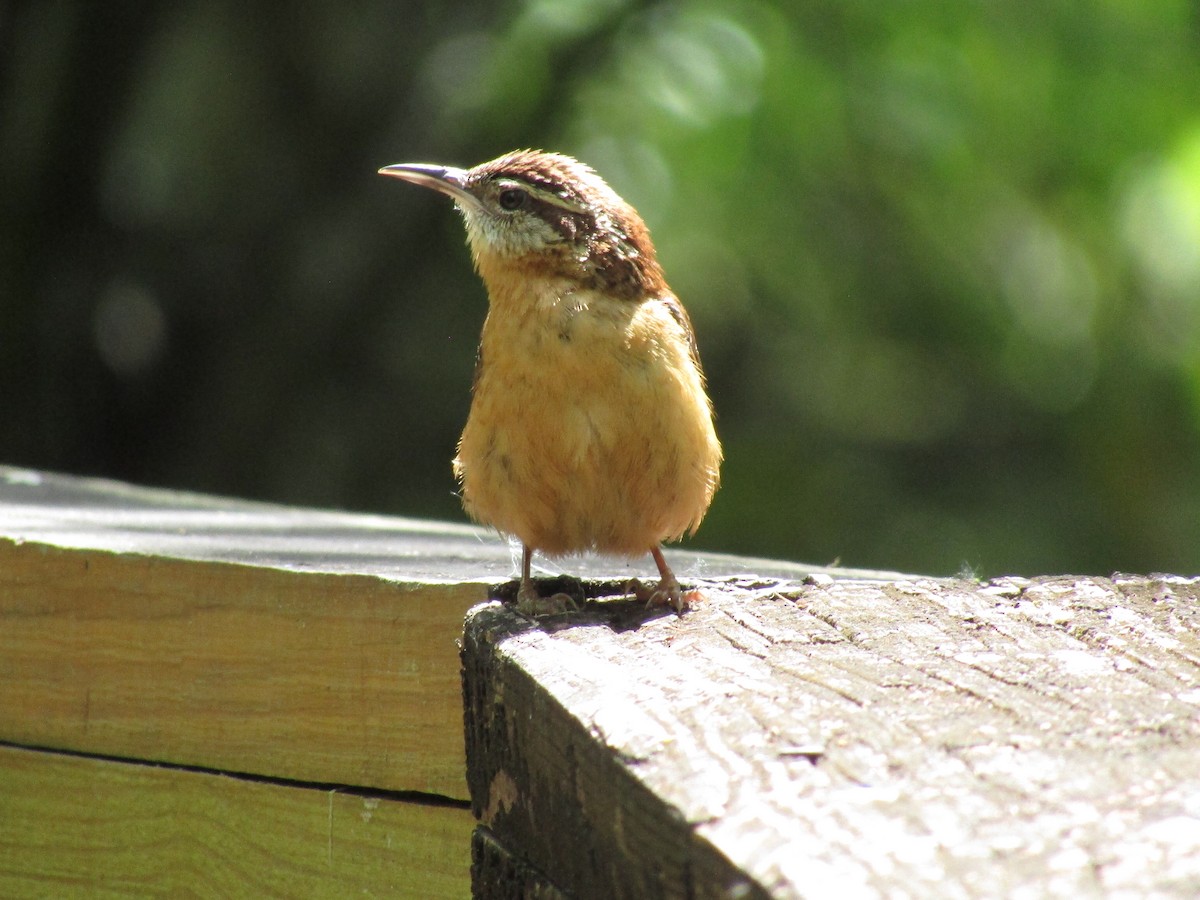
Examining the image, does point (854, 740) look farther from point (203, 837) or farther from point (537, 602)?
point (203, 837)

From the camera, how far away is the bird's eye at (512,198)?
13.0ft

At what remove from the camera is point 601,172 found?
9.06 metres

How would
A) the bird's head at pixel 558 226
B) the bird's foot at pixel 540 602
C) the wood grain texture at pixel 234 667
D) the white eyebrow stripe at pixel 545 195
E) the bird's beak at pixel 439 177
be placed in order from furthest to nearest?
the bird's beak at pixel 439 177
the white eyebrow stripe at pixel 545 195
the bird's head at pixel 558 226
the wood grain texture at pixel 234 667
the bird's foot at pixel 540 602

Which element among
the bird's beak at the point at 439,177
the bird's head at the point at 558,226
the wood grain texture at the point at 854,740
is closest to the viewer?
the wood grain texture at the point at 854,740

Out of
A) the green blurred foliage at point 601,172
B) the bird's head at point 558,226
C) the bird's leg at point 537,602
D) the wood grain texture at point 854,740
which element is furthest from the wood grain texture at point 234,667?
the green blurred foliage at point 601,172

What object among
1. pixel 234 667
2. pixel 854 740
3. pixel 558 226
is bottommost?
pixel 234 667

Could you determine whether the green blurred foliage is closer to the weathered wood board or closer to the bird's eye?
the bird's eye

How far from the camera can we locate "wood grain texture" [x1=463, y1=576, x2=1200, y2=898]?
143 centimetres

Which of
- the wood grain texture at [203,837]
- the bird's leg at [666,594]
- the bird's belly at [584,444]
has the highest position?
the bird's belly at [584,444]

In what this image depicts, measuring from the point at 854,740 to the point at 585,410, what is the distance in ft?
5.48

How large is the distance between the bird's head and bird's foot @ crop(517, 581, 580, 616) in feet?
3.42

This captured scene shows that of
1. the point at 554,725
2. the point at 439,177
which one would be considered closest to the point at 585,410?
the point at 439,177

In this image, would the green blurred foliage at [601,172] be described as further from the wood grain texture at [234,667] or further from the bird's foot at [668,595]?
the bird's foot at [668,595]

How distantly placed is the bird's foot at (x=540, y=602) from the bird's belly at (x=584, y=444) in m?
0.50
